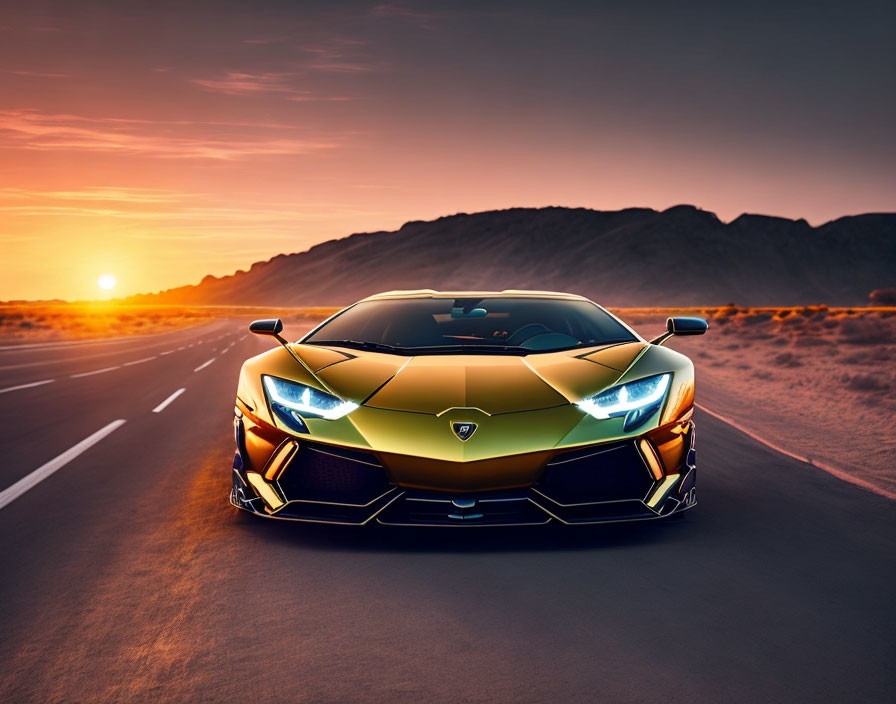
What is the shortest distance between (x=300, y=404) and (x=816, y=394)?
1174 cm

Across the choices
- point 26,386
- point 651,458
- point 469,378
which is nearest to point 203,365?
point 26,386

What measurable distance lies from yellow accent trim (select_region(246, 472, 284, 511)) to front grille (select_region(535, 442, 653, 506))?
140 centimetres

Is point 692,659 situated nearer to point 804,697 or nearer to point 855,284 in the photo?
point 804,697

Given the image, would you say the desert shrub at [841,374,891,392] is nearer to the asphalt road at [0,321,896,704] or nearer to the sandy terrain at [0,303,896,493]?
the sandy terrain at [0,303,896,493]

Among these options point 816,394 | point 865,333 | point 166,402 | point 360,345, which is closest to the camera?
point 360,345

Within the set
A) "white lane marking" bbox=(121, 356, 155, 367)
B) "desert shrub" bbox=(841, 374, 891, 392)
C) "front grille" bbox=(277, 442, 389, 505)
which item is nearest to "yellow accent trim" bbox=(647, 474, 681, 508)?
"front grille" bbox=(277, 442, 389, 505)

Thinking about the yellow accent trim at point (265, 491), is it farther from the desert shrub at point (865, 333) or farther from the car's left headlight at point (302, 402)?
the desert shrub at point (865, 333)

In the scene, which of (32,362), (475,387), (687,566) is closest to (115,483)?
(475,387)

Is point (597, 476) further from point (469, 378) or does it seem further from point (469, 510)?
point (469, 378)

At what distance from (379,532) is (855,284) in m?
182

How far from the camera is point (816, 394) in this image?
45.8ft

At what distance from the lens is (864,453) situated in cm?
815

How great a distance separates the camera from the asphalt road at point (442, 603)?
113 inches

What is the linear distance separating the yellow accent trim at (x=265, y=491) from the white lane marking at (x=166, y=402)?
6772mm
